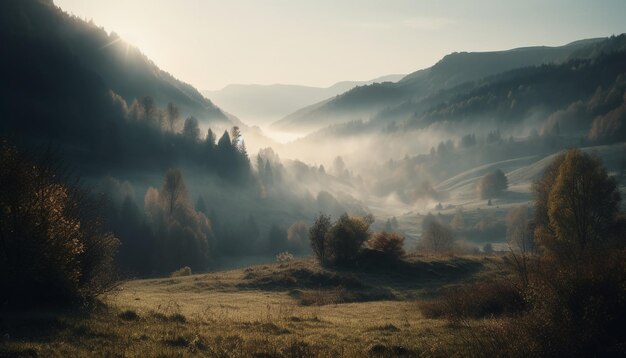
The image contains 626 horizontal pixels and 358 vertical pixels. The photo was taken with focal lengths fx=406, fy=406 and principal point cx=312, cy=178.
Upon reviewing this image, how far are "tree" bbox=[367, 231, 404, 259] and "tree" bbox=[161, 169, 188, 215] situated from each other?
72596 millimetres

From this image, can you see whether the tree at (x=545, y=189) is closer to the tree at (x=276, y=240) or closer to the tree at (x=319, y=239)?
the tree at (x=319, y=239)

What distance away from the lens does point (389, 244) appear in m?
62.0

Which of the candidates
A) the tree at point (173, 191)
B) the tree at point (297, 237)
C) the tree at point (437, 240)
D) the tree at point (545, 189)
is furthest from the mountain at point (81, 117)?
the tree at point (545, 189)

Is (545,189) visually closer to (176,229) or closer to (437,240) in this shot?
(437,240)

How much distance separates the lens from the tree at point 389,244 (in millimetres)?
61812

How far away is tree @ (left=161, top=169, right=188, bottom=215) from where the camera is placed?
118750mm

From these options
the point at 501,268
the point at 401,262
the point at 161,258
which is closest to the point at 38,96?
the point at 161,258

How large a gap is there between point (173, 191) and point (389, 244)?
257ft

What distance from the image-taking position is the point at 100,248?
87.2ft

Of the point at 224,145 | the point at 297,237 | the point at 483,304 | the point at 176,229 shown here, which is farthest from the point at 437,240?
the point at 224,145

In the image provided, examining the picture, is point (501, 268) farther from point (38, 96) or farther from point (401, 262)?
point (38, 96)

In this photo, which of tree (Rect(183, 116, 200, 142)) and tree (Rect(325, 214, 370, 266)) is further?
tree (Rect(183, 116, 200, 142))

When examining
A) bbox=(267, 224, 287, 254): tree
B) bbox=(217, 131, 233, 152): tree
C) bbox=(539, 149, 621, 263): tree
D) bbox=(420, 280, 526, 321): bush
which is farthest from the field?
bbox=(217, 131, 233, 152): tree

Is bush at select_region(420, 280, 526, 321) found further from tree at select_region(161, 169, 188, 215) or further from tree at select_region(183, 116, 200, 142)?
tree at select_region(183, 116, 200, 142)
